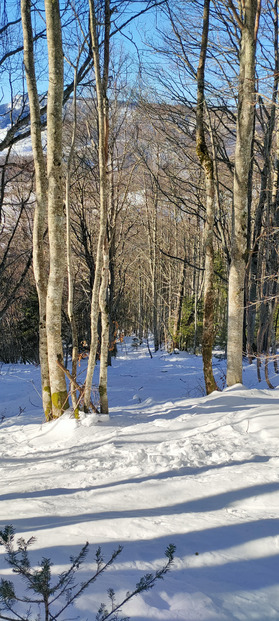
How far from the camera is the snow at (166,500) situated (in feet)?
5.29

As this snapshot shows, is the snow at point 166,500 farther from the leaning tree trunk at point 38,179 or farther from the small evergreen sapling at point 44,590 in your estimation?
the leaning tree trunk at point 38,179

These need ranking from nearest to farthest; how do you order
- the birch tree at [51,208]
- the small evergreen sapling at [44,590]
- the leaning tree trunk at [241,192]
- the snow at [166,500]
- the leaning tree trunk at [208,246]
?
the small evergreen sapling at [44,590] → the snow at [166,500] → the birch tree at [51,208] → the leaning tree trunk at [241,192] → the leaning tree trunk at [208,246]

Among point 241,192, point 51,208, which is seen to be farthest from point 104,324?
point 241,192

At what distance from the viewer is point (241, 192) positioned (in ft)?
18.7

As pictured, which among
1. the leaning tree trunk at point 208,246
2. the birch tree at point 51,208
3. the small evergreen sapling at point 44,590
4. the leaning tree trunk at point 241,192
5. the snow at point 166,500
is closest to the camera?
the small evergreen sapling at point 44,590

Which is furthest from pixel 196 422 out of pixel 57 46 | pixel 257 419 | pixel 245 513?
pixel 57 46

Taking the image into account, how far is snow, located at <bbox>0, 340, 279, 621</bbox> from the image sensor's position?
1613mm

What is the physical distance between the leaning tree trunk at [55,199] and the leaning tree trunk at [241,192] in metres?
2.51

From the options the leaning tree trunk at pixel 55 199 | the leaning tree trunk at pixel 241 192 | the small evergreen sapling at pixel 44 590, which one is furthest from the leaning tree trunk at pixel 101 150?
the small evergreen sapling at pixel 44 590

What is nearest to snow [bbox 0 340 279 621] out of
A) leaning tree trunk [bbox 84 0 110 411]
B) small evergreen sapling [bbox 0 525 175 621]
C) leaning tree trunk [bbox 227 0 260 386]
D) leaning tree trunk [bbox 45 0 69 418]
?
A: small evergreen sapling [bbox 0 525 175 621]

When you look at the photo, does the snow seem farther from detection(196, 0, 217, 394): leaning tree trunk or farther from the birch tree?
detection(196, 0, 217, 394): leaning tree trunk

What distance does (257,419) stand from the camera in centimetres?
394

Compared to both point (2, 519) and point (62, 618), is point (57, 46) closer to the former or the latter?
point (2, 519)

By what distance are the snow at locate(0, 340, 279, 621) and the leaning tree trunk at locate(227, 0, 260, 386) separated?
0.86 m
